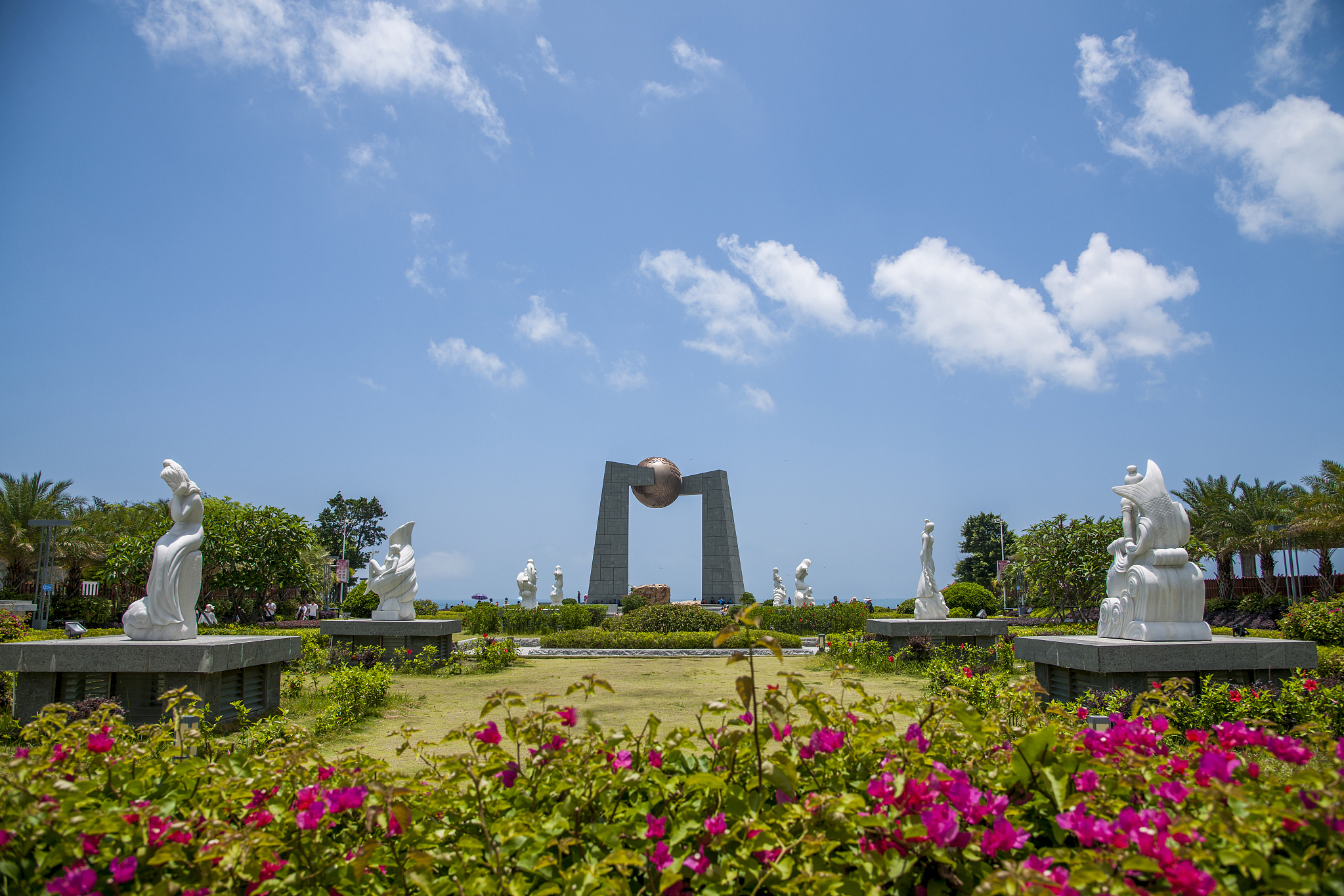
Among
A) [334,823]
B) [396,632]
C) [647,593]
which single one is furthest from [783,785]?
[647,593]

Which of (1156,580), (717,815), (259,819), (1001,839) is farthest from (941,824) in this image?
(1156,580)

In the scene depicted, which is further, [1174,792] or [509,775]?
[509,775]

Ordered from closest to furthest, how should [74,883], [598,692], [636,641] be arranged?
1. [74,883]
2. [598,692]
3. [636,641]

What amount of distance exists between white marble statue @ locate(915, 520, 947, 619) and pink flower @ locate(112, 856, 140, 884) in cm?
1272

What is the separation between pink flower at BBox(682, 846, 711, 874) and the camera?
1934 millimetres

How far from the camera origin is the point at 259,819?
211cm

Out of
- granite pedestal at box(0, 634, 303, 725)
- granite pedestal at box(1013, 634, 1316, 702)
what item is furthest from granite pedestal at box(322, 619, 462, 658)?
granite pedestal at box(1013, 634, 1316, 702)

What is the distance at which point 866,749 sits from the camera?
244 centimetres

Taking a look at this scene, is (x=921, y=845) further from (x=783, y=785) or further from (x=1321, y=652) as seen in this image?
(x=1321, y=652)

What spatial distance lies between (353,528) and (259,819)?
54.6 m

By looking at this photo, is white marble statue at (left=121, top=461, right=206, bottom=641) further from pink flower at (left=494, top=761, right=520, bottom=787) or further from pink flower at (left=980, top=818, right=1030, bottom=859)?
pink flower at (left=980, top=818, right=1030, bottom=859)

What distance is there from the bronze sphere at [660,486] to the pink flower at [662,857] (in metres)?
28.6

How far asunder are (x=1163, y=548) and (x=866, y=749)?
6.05m

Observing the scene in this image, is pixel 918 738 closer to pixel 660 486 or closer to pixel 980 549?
pixel 660 486
